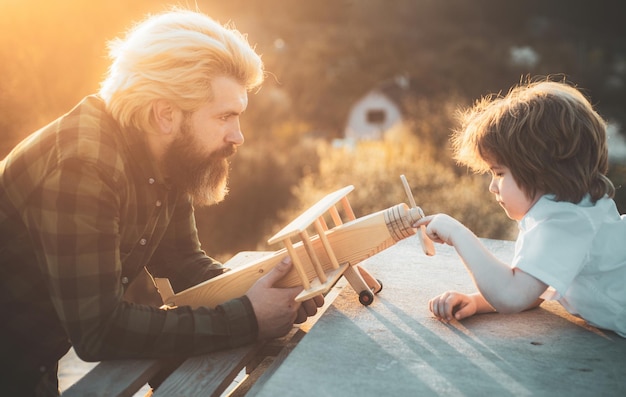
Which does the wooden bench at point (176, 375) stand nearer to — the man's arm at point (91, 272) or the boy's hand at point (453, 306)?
the man's arm at point (91, 272)

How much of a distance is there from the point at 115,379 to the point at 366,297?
122 centimetres

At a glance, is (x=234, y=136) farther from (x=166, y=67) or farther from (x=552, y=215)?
(x=552, y=215)

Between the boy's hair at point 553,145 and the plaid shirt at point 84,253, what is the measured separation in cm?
135

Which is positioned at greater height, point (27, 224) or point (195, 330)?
point (27, 224)

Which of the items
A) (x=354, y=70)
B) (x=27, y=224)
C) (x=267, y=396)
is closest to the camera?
(x=267, y=396)

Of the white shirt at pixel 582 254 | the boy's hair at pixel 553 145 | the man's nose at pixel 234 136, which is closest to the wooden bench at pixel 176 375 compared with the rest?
the man's nose at pixel 234 136

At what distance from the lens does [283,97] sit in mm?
40781

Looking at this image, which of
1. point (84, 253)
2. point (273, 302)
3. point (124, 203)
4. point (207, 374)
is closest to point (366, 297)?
point (273, 302)

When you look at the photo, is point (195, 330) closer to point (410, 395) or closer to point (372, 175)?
point (410, 395)

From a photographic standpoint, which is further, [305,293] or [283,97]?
[283,97]

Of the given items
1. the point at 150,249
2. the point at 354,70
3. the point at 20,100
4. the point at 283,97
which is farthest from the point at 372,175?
the point at 354,70

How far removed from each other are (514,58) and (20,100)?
1829 inches

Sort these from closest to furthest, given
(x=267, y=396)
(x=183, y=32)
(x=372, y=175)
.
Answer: (x=267, y=396) → (x=183, y=32) → (x=372, y=175)

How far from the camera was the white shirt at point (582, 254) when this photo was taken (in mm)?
2174
